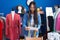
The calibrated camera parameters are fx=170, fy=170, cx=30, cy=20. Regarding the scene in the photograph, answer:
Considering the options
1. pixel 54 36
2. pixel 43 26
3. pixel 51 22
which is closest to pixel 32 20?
pixel 43 26

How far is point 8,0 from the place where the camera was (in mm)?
3248

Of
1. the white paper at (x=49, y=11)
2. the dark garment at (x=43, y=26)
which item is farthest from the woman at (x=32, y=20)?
the white paper at (x=49, y=11)

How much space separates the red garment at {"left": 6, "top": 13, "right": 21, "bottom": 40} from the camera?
10.4 feet

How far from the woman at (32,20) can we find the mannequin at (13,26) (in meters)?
0.13

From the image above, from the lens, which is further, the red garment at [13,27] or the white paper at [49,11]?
the white paper at [49,11]

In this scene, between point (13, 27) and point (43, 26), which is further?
point (43, 26)

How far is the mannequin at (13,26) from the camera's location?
318 cm

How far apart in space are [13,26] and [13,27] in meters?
0.02

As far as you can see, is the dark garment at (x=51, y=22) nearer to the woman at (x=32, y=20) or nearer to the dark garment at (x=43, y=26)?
the dark garment at (x=43, y=26)

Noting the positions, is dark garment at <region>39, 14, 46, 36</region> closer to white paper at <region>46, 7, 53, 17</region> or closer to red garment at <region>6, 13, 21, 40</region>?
white paper at <region>46, 7, 53, 17</region>

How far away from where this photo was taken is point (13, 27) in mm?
3180

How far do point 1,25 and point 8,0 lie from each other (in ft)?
1.63

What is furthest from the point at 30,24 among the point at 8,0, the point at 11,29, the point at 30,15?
the point at 8,0

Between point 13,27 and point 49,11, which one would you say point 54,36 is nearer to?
point 49,11
